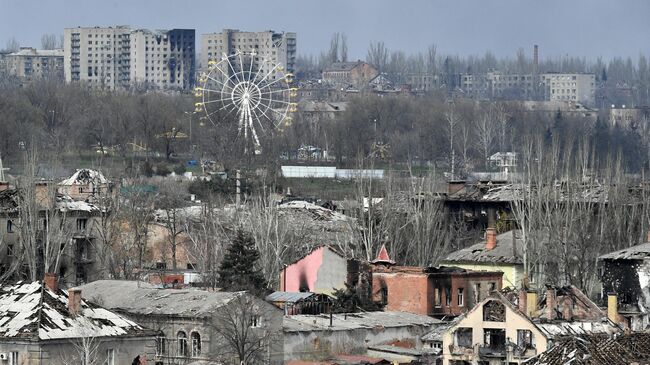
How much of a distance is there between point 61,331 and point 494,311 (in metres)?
8.12

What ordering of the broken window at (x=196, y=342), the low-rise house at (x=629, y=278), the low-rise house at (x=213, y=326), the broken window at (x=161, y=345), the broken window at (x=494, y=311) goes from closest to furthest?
the broken window at (x=494, y=311)
the low-rise house at (x=213, y=326)
the broken window at (x=196, y=342)
the broken window at (x=161, y=345)
the low-rise house at (x=629, y=278)

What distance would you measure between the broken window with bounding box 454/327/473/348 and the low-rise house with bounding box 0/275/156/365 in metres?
5.85

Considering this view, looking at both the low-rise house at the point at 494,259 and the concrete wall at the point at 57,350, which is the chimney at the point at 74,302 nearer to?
the concrete wall at the point at 57,350

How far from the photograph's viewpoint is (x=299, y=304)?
1998 inches

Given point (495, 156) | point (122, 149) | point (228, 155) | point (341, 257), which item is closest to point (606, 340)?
point (341, 257)

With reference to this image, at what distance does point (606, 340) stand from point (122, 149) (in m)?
91.9

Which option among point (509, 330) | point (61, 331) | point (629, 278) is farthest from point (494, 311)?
point (629, 278)

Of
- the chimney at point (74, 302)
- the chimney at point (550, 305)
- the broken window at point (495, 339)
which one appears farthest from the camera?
the chimney at point (550, 305)

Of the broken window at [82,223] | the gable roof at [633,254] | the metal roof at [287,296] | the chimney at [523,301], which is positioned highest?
the broken window at [82,223]

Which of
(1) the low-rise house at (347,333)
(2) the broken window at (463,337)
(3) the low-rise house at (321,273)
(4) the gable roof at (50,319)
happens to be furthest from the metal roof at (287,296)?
(2) the broken window at (463,337)

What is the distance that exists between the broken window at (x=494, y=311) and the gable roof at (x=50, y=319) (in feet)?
21.2

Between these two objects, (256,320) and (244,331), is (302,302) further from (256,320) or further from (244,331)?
(244,331)

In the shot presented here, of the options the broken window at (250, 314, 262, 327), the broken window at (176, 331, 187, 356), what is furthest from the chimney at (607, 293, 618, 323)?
the broken window at (176, 331, 187, 356)

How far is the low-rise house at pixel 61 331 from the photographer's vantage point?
134ft
